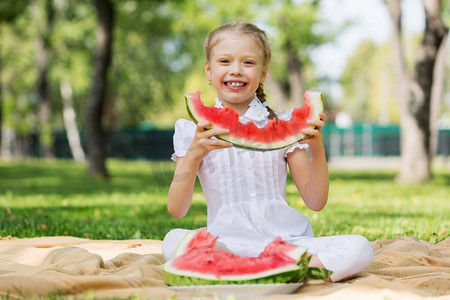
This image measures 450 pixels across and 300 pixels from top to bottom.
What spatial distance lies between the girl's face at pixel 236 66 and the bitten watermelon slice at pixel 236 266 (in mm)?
800

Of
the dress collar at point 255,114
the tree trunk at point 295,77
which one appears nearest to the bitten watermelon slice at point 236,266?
the dress collar at point 255,114

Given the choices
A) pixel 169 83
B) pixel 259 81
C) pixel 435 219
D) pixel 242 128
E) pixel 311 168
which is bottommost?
pixel 435 219

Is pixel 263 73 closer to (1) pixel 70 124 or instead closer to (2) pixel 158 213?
(2) pixel 158 213

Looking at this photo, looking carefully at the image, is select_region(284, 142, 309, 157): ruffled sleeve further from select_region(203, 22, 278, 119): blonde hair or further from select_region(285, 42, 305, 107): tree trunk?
select_region(285, 42, 305, 107): tree trunk

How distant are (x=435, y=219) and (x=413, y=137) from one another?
284 inches

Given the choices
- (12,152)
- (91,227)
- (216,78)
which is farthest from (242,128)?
(12,152)

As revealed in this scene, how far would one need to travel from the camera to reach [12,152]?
145 ft

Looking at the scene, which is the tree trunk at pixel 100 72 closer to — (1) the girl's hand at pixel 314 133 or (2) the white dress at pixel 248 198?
(2) the white dress at pixel 248 198

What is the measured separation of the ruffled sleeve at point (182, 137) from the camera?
146 inches

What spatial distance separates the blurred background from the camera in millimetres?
14234

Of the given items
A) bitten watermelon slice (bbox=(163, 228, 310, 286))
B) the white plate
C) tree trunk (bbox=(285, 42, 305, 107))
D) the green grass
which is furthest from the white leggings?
tree trunk (bbox=(285, 42, 305, 107))

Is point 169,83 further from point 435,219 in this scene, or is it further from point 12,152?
point 435,219

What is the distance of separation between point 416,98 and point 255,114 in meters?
10.7

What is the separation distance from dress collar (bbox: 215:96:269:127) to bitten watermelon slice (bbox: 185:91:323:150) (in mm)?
200
